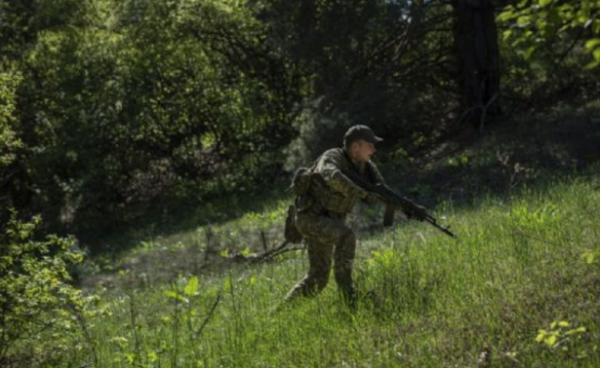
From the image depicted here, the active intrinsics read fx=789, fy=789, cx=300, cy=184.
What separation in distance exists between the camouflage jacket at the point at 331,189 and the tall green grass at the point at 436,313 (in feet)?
2.57

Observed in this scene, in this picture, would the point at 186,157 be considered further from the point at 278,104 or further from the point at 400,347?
the point at 400,347

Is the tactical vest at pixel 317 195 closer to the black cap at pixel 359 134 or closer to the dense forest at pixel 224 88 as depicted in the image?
the black cap at pixel 359 134

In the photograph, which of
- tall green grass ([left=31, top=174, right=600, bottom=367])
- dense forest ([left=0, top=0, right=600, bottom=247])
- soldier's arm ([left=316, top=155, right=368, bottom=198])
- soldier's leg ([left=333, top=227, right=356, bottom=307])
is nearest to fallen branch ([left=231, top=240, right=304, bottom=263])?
tall green grass ([left=31, top=174, right=600, bottom=367])

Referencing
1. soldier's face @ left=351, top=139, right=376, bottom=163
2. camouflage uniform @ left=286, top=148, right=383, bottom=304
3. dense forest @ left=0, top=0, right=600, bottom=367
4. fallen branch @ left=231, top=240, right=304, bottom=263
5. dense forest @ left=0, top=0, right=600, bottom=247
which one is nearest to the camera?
camouflage uniform @ left=286, top=148, right=383, bottom=304

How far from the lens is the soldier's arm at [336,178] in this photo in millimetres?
7414

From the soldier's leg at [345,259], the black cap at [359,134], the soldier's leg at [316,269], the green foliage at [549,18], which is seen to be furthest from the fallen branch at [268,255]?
the green foliage at [549,18]

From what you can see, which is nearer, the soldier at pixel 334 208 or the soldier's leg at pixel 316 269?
the soldier at pixel 334 208

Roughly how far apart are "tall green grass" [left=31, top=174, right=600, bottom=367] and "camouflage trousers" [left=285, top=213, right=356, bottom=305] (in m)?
0.16

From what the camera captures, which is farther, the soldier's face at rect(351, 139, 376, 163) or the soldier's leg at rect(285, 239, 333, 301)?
the soldier's leg at rect(285, 239, 333, 301)

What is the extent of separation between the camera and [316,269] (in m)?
7.88

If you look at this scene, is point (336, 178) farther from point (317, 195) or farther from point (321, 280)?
point (321, 280)

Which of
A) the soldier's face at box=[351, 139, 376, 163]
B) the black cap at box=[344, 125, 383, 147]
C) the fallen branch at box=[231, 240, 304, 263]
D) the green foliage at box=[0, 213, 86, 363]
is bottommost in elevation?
the fallen branch at box=[231, 240, 304, 263]

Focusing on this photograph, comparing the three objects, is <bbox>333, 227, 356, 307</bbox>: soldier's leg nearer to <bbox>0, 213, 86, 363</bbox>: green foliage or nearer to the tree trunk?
<bbox>0, 213, 86, 363</bbox>: green foliage

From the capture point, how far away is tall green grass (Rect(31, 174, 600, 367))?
18.3ft
